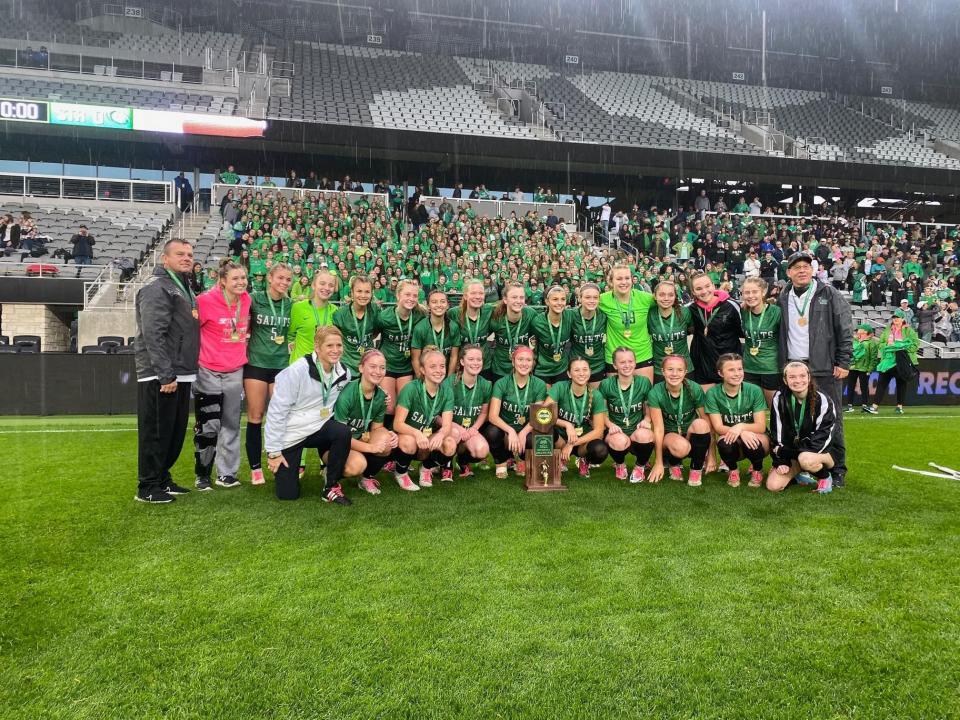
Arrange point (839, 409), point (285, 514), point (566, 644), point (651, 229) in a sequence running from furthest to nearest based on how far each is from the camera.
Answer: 1. point (651, 229)
2. point (839, 409)
3. point (285, 514)
4. point (566, 644)

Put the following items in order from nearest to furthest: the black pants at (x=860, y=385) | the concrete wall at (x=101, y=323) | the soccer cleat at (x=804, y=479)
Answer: the soccer cleat at (x=804, y=479) → the black pants at (x=860, y=385) → the concrete wall at (x=101, y=323)

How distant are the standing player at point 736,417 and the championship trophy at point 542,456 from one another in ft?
4.33

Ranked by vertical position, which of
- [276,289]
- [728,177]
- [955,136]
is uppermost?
[955,136]

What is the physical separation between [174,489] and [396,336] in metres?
2.04

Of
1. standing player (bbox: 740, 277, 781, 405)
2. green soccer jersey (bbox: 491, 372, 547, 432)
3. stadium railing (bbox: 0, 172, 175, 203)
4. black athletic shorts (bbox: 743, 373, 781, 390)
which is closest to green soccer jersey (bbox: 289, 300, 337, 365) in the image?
green soccer jersey (bbox: 491, 372, 547, 432)

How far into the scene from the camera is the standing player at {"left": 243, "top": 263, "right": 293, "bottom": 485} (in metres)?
5.22

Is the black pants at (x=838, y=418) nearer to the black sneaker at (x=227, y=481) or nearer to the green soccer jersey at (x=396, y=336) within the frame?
the green soccer jersey at (x=396, y=336)

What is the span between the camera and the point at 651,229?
824 inches

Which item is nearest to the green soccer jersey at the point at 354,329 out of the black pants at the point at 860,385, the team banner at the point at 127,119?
the black pants at the point at 860,385

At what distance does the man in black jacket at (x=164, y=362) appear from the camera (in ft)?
14.8

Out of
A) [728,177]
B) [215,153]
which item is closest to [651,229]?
[728,177]

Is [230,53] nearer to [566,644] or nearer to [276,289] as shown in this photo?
[276,289]

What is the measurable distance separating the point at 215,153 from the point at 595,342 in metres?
21.5

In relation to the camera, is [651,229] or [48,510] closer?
[48,510]
